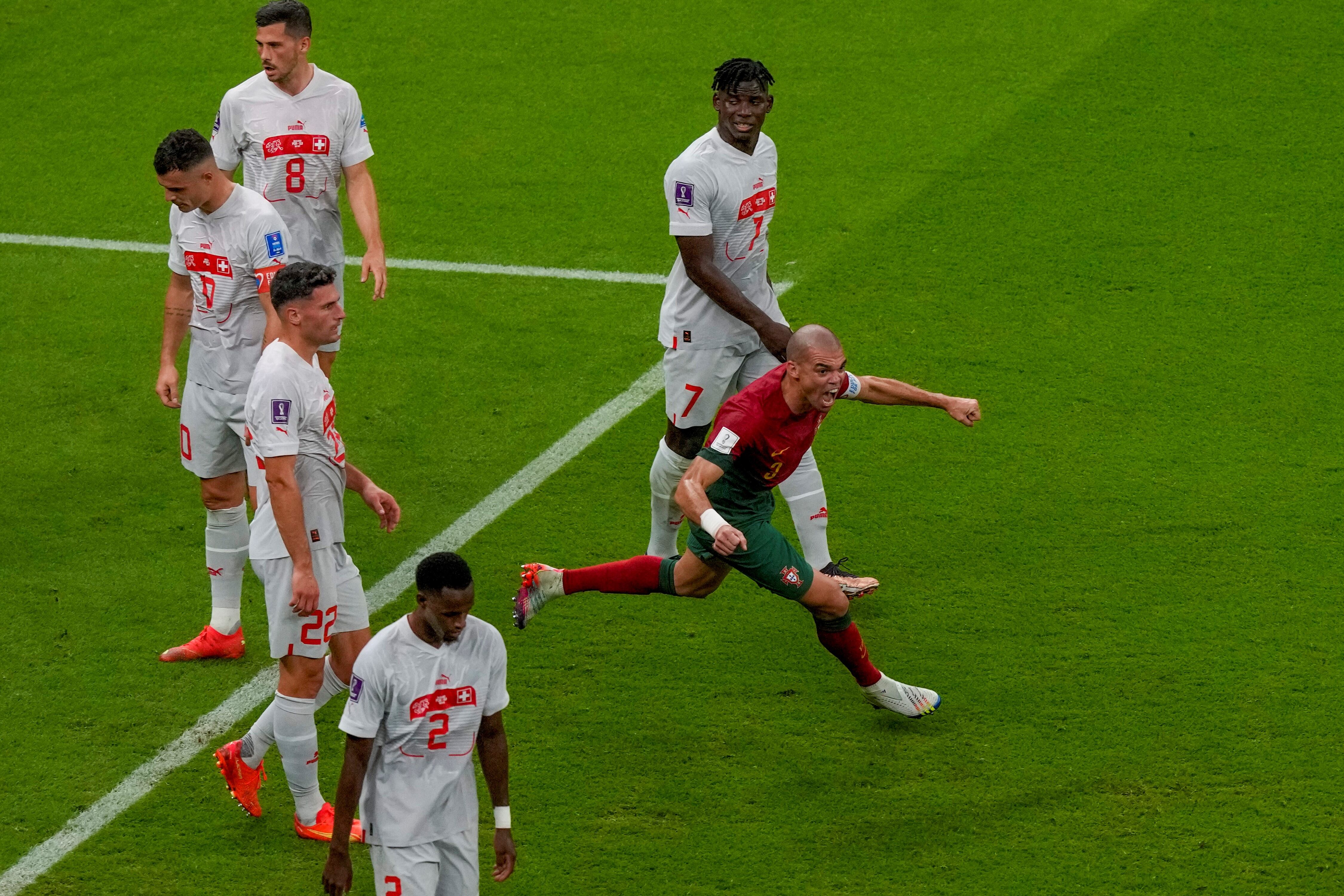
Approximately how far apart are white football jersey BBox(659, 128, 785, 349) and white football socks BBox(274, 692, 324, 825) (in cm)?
253

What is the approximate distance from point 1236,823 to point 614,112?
8697mm

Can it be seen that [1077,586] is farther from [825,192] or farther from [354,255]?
[354,255]

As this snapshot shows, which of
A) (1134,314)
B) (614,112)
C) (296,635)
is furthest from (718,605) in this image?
(614,112)

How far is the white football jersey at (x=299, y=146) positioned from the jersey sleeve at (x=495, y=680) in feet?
11.5

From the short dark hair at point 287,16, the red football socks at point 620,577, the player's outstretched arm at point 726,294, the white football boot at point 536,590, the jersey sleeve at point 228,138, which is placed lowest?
the white football boot at point 536,590

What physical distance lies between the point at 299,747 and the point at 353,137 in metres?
3.43

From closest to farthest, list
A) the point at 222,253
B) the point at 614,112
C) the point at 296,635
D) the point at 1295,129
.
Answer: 1. the point at 296,635
2. the point at 222,253
3. the point at 1295,129
4. the point at 614,112

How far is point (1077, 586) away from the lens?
796 centimetres

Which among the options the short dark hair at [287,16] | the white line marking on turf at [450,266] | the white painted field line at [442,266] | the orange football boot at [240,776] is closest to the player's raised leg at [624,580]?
the orange football boot at [240,776]

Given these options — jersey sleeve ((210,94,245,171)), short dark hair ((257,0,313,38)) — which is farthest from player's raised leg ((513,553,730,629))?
short dark hair ((257,0,313,38))

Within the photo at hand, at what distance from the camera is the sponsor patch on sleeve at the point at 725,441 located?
257 inches

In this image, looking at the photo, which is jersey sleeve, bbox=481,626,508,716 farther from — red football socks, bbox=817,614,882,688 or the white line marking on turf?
the white line marking on turf

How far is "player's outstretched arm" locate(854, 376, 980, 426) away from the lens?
6.91 metres

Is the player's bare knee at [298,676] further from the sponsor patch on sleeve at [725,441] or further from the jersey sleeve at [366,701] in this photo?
the sponsor patch on sleeve at [725,441]
